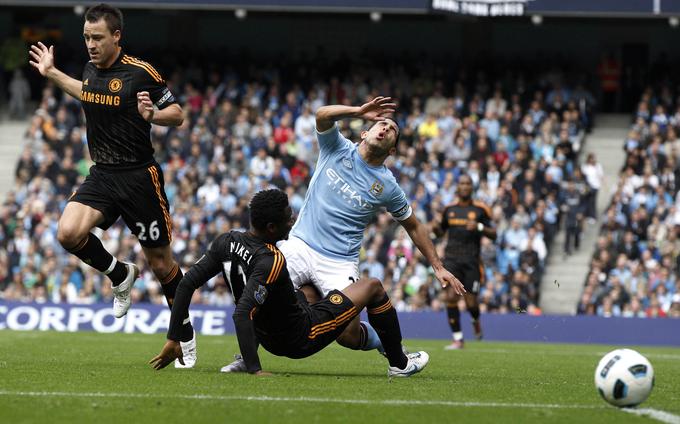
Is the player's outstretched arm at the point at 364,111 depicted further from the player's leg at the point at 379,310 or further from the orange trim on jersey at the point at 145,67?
the orange trim on jersey at the point at 145,67

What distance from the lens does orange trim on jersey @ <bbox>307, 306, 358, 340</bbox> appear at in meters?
9.60

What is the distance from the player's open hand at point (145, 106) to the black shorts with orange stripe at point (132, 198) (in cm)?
66

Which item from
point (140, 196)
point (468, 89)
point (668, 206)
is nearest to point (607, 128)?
point (468, 89)

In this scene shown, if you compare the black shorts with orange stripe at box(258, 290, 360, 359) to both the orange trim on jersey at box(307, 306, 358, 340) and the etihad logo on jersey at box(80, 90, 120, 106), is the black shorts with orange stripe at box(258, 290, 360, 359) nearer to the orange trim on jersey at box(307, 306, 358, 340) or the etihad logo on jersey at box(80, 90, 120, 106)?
the orange trim on jersey at box(307, 306, 358, 340)

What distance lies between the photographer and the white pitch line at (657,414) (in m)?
7.49

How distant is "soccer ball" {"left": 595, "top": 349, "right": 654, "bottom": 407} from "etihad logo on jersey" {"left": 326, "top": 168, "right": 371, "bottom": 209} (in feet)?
10.5

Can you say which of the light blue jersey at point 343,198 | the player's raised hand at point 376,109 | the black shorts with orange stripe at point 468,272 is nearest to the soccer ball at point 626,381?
the player's raised hand at point 376,109

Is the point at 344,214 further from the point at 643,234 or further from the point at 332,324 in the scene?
the point at 643,234

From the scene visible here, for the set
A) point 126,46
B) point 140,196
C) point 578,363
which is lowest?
point 578,363

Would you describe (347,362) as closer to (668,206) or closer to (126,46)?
(668,206)

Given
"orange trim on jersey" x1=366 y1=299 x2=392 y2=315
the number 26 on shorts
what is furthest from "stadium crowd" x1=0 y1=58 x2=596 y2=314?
"orange trim on jersey" x1=366 y1=299 x2=392 y2=315

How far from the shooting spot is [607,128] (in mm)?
31344

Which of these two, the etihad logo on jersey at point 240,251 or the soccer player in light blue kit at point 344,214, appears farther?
the soccer player in light blue kit at point 344,214

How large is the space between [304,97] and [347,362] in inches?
729
